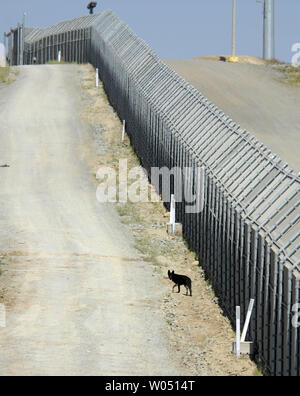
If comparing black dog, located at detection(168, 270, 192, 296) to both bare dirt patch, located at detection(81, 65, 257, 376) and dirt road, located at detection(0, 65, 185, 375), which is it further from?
dirt road, located at detection(0, 65, 185, 375)

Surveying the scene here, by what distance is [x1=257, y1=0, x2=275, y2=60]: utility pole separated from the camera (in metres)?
69.6

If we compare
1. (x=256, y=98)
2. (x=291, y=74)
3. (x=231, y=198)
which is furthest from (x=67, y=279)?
(x=291, y=74)

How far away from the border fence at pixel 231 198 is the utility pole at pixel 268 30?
1298 inches

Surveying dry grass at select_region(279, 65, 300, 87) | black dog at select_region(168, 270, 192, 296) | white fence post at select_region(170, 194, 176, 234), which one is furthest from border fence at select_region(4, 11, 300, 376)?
dry grass at select_region(279, 65, 300, 87)

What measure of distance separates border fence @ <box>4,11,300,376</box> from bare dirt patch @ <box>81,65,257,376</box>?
0.35 metres

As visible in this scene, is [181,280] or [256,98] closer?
[181,280]

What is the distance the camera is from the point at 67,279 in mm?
20219

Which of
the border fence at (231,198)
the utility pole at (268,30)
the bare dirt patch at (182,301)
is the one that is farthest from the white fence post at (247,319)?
the utility pole at (268,30)

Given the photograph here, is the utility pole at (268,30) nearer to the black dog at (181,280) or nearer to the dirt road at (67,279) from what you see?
the dirt road at (67,279)

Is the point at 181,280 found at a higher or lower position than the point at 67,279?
higher

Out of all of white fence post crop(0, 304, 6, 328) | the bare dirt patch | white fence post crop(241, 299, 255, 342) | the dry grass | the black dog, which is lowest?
the dry grass

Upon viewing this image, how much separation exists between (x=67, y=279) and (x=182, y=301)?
260 cm

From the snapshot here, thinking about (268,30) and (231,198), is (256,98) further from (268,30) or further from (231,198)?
(231,198)
